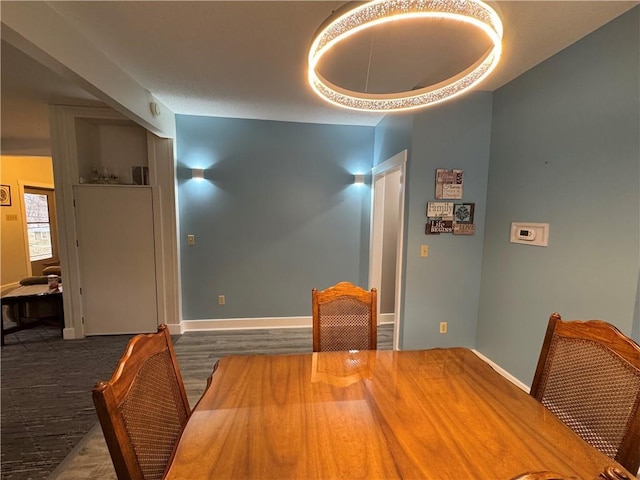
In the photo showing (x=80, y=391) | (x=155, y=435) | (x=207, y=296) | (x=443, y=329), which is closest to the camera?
(x=155, y=435)

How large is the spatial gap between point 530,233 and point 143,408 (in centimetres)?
267

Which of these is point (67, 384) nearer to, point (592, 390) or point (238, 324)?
point (238, 324)

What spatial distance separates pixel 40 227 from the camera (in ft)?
19.5

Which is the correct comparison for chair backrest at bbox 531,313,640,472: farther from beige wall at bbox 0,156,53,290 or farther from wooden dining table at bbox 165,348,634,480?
beige wall at bbox 0,156,53,290

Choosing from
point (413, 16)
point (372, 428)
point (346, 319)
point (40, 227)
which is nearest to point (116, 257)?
point (346, 319)

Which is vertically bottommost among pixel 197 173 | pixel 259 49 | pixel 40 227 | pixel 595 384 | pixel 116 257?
pixel 595 384

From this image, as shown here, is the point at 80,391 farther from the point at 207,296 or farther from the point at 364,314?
the point at 364,314

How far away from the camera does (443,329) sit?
288 centimetres

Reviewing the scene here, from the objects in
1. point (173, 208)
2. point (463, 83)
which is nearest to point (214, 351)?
point (173, 208)

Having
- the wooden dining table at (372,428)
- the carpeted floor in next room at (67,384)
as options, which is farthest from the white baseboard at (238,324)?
the wooden dining table at (372,428)

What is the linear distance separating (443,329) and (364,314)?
155 cm

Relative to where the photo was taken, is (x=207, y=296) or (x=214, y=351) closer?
(x=214, y=351)

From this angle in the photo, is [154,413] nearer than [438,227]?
Yes

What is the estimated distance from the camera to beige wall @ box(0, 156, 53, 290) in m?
5.18
